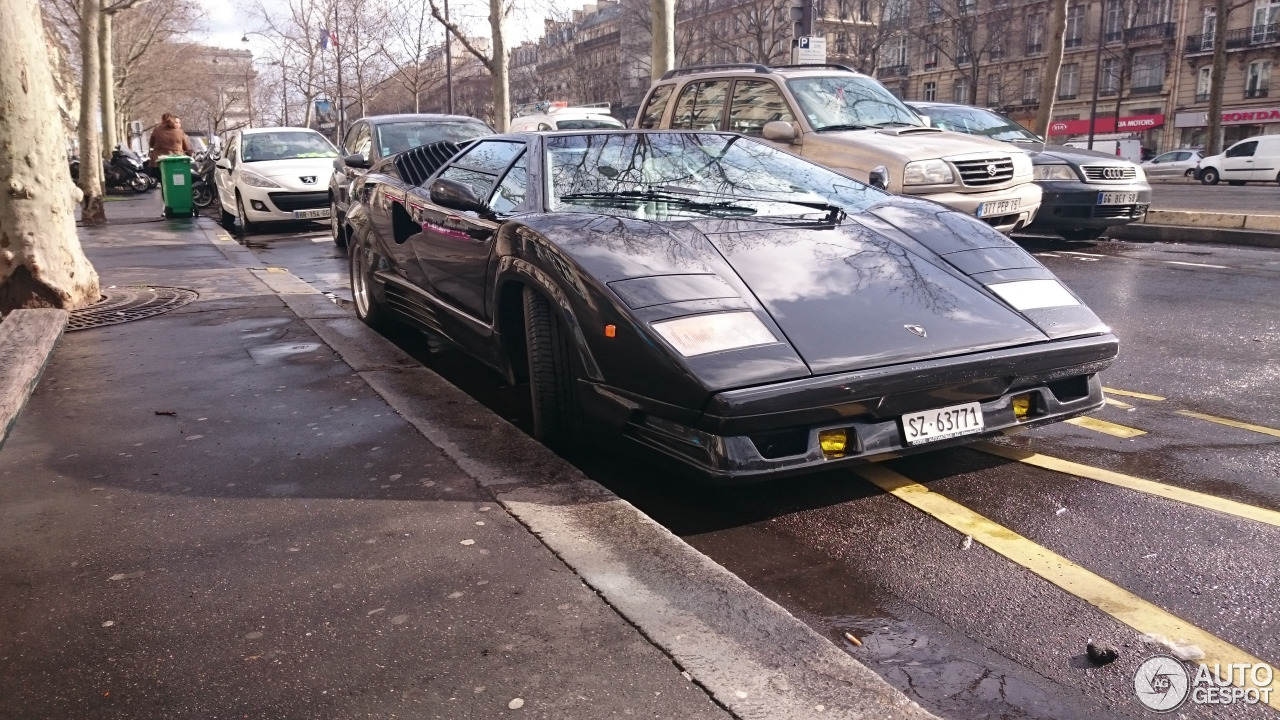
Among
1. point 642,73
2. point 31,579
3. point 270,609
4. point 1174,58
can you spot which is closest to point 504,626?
point 270,609

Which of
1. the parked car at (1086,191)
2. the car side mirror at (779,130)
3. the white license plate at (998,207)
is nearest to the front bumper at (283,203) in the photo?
the car side mirror at (779,130)

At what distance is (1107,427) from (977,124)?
27.8 ft

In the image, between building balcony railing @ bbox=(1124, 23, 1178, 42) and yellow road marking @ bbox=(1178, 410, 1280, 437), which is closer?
yellow road marking @ bbox=(1178, 410, 1280, 437)

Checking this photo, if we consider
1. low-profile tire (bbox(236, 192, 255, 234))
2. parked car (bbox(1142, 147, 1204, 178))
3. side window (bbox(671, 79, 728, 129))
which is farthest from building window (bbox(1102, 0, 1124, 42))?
side window (bbox(671, 79, 728, 129))

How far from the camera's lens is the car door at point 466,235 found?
14.7 ft

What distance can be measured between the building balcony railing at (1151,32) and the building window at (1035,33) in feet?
15.8

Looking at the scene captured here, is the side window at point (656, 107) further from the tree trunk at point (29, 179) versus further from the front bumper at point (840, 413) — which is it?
the front bumper at point (840, 413)

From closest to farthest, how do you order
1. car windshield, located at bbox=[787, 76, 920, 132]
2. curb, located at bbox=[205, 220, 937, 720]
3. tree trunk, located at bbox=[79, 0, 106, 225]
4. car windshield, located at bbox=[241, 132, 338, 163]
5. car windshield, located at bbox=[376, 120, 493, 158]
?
1. curb, located at bbox=[205, 220, 937, 720]
2. car windshield, located at bbox=[787, 76, 920, 132]
3. car windshield, located at bbox=[376, 120, 493, 158]
4. car windshield, located at bbox=[241, 132, 338, 163]
5. tree trunk, located at bbox=[79, 0, 106, 225]

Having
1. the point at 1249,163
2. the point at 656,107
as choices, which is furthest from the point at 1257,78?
the point at 656,107

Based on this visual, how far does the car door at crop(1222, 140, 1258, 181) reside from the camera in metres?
32.9

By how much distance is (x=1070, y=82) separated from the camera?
58125 millimetres

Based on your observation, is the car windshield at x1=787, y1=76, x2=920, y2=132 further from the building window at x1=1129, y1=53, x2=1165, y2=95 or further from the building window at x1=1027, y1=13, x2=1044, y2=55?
the building window at x1=1027, y1=13, x2=1044, y2=55

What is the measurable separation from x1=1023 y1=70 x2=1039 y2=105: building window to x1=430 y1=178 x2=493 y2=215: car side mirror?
60.1 m

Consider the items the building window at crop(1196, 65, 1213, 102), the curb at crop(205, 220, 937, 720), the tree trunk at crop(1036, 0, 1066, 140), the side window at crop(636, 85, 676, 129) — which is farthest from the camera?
the building window at crop(1196, 65, 1213, 102)
